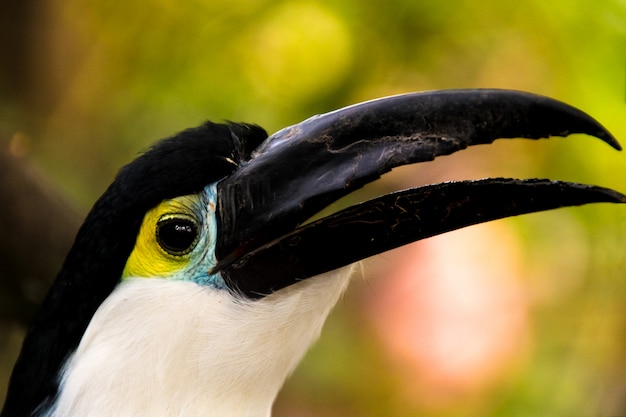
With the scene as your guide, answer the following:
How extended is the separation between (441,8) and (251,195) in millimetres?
1368

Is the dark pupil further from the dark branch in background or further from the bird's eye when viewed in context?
the dark branch in background

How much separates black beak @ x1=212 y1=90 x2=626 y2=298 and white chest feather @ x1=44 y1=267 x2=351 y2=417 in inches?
3.7

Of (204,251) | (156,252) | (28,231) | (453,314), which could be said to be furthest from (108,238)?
(453,314)

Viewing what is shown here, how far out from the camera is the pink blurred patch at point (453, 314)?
12.1ft

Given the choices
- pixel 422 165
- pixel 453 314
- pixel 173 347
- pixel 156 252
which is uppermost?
pixel 422 165

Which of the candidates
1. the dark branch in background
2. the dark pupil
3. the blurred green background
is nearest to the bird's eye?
the dark pupil

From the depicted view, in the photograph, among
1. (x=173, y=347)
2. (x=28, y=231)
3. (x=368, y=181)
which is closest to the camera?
(x=368, y=181)

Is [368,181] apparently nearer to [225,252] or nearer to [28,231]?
[225,252]

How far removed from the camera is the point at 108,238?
8.16 ft

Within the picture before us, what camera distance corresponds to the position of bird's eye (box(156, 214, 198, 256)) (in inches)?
98.5

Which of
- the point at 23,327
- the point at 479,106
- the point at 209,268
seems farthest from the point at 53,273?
the point at 479,106

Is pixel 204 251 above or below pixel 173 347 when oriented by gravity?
above

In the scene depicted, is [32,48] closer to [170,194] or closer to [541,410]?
[170,194]

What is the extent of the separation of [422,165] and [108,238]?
1786 millimetres
